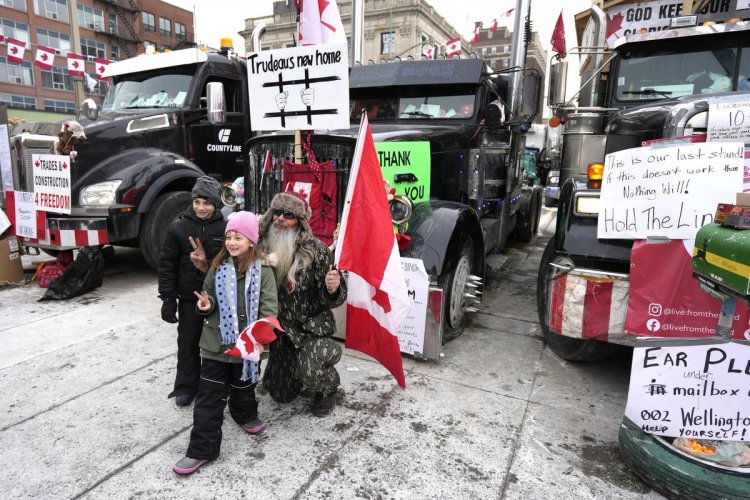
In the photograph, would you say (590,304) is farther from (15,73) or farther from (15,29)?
(15,29)

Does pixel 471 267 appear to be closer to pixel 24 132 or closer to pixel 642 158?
pixel 642 158

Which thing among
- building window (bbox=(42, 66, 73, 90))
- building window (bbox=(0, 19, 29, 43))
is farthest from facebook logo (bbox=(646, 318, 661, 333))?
building window (bbox=(42, 66, 73, 90))

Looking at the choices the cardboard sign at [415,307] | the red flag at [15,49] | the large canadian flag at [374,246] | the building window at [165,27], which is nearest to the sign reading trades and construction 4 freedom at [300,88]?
the large canadian flag at [374,246]

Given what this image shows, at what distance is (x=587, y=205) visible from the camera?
3152mm

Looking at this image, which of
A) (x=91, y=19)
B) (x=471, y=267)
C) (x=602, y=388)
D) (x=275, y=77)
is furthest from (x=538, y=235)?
(x=91, y=19)

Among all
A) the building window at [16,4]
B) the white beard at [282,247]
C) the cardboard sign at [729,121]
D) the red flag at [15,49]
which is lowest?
the white beard at [282,247]

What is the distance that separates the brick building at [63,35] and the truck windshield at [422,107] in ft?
135

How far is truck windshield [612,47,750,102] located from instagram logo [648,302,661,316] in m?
2.72

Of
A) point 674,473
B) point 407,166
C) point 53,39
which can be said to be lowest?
point 674,473

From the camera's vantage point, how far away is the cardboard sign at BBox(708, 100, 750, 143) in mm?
2830

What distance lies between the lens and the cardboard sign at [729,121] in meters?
2.83

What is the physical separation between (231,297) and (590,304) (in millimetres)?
2144

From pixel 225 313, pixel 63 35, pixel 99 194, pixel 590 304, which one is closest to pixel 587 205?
pixel 590 304

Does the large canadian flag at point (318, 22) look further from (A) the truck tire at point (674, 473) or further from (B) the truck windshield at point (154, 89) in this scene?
(A) the truck tire at point (674, 473)
